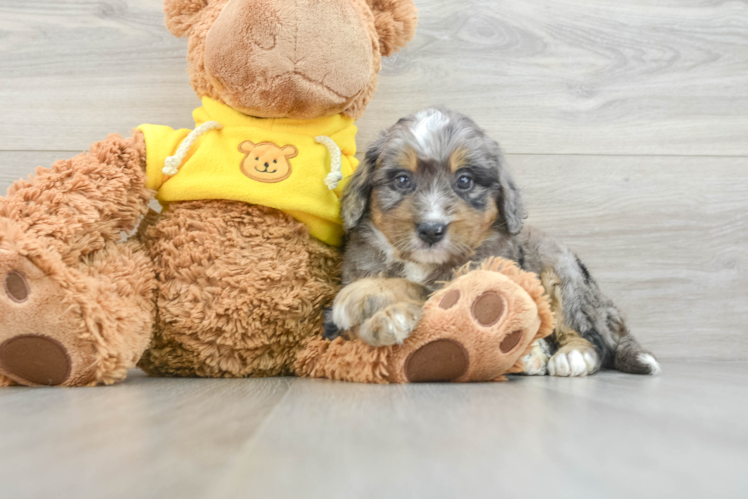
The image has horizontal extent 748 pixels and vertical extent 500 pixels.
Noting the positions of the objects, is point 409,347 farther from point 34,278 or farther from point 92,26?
point 92,26

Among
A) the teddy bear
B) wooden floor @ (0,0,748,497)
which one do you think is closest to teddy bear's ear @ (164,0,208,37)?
the teddy bear

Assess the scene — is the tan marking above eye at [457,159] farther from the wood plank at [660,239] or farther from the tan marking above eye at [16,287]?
the tan marking above eye at [16,287]

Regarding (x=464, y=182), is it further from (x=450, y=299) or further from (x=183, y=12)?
(x=183, y=12)

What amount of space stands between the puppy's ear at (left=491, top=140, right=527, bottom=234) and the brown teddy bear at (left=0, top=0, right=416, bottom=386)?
0.51 metres

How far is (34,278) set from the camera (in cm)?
146

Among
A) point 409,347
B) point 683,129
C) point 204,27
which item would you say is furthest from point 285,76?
point 683,129

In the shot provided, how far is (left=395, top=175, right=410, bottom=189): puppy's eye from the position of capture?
1.79m

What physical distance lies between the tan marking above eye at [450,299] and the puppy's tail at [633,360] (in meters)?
0.87

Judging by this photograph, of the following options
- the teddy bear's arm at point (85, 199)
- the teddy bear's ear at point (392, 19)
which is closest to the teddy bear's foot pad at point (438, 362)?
the teddy bear's arm at point (85, 199)

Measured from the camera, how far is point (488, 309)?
4.99 feet

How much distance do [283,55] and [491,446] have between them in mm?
1205

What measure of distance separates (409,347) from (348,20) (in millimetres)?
969

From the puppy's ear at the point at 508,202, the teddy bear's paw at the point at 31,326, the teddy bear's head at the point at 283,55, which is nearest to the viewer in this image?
the teddy bear's paw at the point at 31,326

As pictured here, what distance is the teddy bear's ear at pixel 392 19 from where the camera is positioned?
199 centimetres
